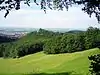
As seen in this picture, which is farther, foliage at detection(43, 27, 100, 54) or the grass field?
foliage at detection(43, 27, 100, 54)

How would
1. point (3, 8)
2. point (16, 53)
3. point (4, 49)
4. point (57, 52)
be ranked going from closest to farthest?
point (3, 8)
point (57, 52)
point (16, 53)
point (4, 49)

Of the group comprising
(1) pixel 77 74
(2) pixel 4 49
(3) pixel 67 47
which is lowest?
(2) pixel 4 49

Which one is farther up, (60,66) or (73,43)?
(60,66)

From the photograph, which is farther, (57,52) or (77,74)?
(57,52)

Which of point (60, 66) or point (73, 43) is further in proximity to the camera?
point (73, 43)

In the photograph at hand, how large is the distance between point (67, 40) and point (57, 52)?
687cm

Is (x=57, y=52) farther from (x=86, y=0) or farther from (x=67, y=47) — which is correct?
(x=86, y=0)

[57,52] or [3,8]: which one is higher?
[3,8]

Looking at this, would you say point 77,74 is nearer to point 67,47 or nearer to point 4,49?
point 67,47

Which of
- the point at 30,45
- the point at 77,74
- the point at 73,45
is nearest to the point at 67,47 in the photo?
the point at 73,45

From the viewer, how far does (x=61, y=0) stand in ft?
26.3

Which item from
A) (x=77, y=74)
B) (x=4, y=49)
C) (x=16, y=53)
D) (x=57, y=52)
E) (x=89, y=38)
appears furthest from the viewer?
(x=4, y=49)

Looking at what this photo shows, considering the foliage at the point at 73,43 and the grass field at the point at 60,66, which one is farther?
the foliage at the point at 73,43

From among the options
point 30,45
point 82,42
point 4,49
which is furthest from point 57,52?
point 4,49
